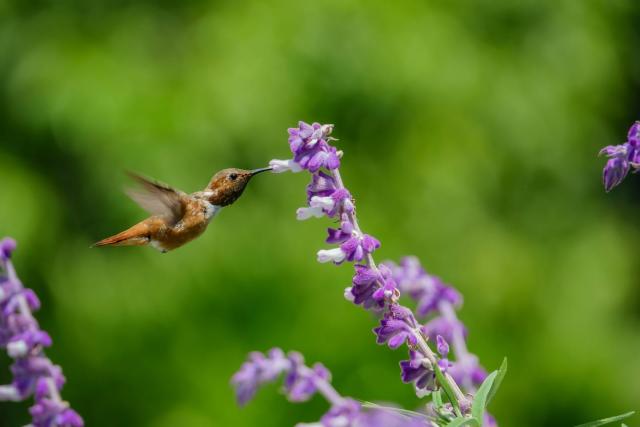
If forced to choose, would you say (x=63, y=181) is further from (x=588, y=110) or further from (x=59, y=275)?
(x=588, y=110)

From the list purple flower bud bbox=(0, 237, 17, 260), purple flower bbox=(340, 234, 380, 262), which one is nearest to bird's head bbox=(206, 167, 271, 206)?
purple flower bud bbox=(0, 237, 17, 260)

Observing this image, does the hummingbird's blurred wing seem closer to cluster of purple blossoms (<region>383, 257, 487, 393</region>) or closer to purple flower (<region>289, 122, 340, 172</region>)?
cluster of purple blossoms (<region>383, 257, 487, 393</region>)

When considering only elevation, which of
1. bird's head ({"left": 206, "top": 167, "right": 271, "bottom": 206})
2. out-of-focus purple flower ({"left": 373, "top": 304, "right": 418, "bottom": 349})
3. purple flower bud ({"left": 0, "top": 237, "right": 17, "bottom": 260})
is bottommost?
purple flower bud ({"left": 0, "top": 237, "right": 17, "bottom": 260})

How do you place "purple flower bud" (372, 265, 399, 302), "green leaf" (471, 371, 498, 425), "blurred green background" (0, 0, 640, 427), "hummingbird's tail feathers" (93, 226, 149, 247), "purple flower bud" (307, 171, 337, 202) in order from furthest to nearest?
"blurred green background" (0, 0, 640, 427)
"hummingbird's tail feathers" (93, 226, 149, 247)
"purple flower bud" (307, 171, 337, 202)
"purple flower bud" (372, 265, 399, 302)
"green leaf" (471, 371, 498, 425)

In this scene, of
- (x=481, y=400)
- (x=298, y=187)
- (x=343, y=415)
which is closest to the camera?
(x=343, y=415)

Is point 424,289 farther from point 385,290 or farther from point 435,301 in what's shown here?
point 385,290

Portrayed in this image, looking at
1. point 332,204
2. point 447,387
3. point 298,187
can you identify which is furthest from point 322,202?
point 298,187

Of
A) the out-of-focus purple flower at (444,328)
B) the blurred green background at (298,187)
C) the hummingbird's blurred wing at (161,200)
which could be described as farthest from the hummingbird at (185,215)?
the blurred green background at (298,187)
